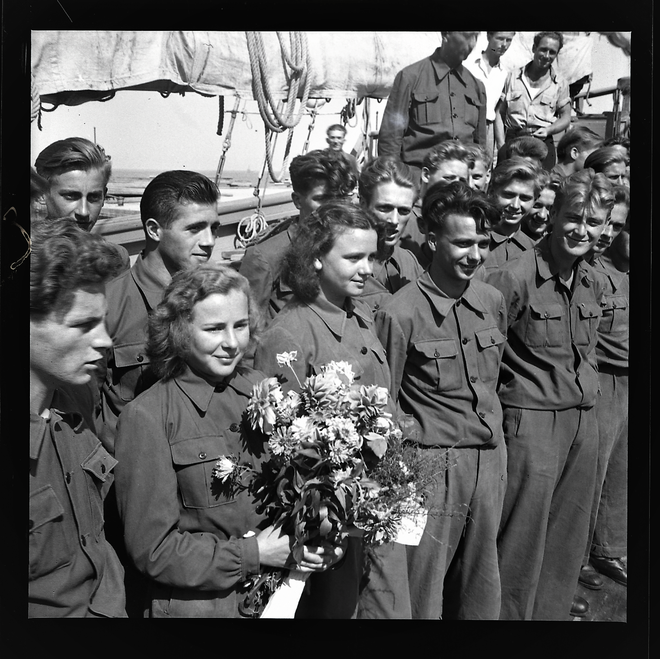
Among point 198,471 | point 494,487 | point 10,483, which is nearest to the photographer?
point 198,471

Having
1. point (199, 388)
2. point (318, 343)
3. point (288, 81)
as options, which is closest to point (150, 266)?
point (199, 388)

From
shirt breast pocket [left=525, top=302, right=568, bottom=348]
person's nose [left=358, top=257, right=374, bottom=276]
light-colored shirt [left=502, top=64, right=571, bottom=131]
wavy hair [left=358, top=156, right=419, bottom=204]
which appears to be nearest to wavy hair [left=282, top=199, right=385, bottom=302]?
person's nose [left=358, top=257, right=374, bottom=276]

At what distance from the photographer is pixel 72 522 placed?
370 cm

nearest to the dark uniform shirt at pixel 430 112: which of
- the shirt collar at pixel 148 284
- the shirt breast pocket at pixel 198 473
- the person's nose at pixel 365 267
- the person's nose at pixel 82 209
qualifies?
the person's nose at pixel 365 267

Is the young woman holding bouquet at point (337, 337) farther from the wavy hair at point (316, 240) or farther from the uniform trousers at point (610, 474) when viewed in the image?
the uniform trousers at point (610, 474)

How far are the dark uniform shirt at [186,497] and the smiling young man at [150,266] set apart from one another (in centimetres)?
46

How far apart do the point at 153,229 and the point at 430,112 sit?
174cm

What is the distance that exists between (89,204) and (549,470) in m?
2.87

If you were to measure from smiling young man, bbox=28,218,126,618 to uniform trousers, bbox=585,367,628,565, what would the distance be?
9.49ft

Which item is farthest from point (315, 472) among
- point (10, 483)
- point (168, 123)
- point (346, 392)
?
point (168, 123)

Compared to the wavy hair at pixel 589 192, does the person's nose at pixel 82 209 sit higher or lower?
lower

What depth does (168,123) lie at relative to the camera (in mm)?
4570

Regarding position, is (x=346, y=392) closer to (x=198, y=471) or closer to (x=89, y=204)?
(x=198, y=471)

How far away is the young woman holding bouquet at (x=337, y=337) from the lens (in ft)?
13.8
